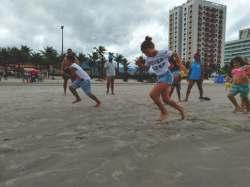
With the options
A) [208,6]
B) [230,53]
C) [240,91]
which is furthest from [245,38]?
[240,91]

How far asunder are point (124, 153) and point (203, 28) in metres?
170

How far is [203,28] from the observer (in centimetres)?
16638

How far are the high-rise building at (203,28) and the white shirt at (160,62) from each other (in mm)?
160710

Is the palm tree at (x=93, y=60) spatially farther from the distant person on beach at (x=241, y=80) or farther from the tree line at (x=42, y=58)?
the distant person on beach at (x=241, y=80)

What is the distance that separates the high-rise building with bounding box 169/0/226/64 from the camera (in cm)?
16375

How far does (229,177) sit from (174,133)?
188 cm

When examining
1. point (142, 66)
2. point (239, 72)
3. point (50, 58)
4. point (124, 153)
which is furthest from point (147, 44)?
point (50, 58)

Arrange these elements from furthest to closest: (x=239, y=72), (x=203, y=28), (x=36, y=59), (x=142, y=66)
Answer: (x=203, y=28), (x=36, y=59), (x=239, y=72), (x=142, y=66)

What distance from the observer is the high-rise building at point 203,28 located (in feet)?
537

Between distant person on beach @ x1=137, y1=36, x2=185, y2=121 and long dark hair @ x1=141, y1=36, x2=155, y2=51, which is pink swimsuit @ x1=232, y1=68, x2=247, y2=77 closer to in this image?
distant person on beach @ x1=137, y1=36, x2=185, y2=121

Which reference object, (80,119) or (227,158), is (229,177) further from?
(80,119)

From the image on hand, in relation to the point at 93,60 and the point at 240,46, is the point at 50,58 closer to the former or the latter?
the point at 93,60

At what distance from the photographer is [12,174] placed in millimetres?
2955

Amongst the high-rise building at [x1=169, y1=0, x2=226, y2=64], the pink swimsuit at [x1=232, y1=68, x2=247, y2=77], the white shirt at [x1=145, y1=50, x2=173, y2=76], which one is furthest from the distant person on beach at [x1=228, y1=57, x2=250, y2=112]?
the high-rise building at [x1=169, y1=0, x2=226, y2=64]
